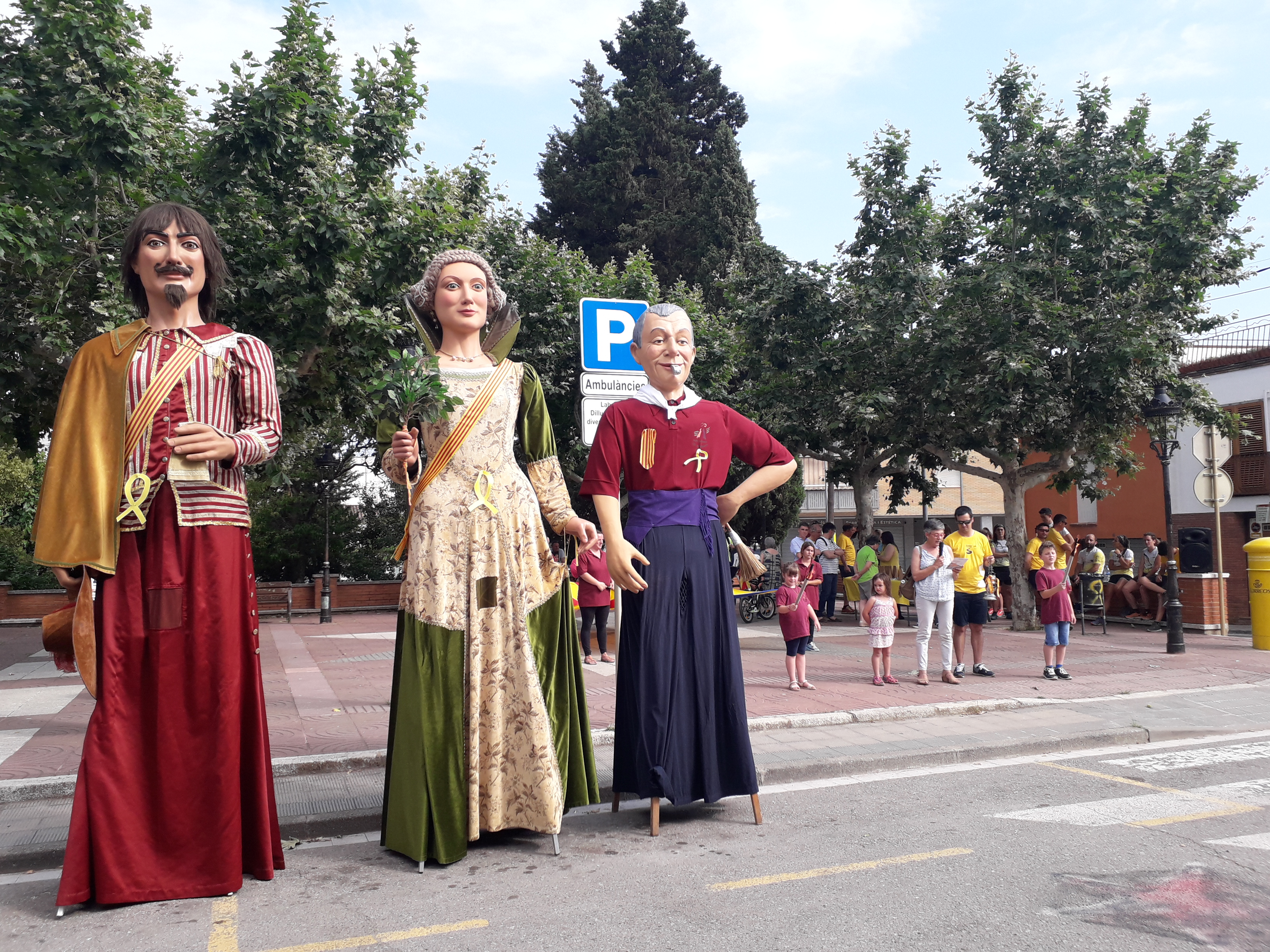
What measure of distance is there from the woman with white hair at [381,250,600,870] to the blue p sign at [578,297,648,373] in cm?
269

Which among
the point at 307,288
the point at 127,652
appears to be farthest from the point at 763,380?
the point at 127,652

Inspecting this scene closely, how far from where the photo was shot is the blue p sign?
7457mm

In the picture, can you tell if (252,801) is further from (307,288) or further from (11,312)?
(11,312)

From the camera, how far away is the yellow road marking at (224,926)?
11.2 ft

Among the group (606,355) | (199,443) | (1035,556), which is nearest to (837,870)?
(199,443)

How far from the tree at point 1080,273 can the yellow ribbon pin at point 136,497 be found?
13.6m

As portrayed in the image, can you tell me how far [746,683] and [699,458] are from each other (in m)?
6.28

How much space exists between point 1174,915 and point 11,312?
10.8m

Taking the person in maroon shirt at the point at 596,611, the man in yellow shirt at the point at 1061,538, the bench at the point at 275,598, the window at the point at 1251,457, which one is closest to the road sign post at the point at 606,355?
the person in maroon shirt at the point at 596,611

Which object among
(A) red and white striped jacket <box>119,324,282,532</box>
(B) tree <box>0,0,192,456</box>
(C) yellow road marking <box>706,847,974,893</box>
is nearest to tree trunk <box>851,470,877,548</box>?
(B) tree <box>0,0,192,456</box>

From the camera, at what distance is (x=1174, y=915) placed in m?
3.59

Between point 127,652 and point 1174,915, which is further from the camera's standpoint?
point 127,652

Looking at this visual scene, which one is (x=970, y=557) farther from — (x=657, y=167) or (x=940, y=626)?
(x=657, y=167)

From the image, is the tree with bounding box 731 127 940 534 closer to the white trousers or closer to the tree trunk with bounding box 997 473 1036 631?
the tree trunk with bounding box 997 473 1036 631
